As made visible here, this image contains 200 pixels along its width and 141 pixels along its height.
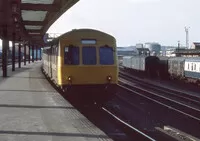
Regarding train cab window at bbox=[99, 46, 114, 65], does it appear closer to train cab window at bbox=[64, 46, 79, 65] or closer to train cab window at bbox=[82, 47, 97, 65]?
train cab window at bbox=[82, 47, 97, 65]

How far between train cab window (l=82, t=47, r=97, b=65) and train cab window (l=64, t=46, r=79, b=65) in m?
0.28

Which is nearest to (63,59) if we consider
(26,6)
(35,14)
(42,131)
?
(42,131)

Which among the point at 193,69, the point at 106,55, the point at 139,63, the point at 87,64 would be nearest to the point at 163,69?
the point at 139,63

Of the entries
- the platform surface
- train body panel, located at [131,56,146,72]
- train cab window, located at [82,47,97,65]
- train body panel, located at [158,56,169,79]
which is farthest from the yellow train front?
train body panel, located at [131,56,146,72]

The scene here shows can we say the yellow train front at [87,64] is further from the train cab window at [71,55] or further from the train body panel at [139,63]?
the train body panel at [139,63]

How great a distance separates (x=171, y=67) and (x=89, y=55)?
23.9 m

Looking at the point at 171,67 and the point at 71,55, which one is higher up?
the point at 71,55

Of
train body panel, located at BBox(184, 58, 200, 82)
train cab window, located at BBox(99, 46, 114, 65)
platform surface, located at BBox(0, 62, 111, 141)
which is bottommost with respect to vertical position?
platform surface, located at BBox(0, 62, 111, 141)

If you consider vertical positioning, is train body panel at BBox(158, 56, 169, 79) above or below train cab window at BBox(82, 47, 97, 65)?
below

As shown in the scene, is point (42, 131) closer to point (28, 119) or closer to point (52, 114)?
point (28, 119)

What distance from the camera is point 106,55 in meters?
16.4

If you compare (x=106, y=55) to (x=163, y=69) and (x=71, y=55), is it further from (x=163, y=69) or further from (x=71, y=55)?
(x=163, y=69)

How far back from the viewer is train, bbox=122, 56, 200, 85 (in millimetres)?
31703

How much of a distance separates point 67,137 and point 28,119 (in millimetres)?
2674
